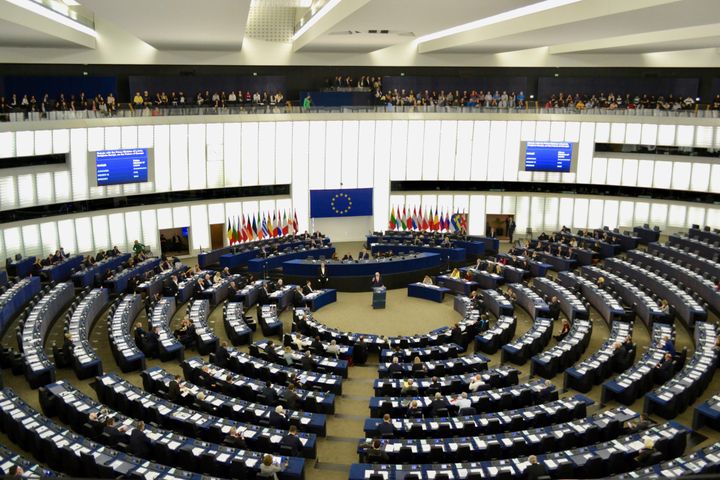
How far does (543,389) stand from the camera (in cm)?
1666

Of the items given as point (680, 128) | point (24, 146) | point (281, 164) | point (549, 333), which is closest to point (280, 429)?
point (549, 333)

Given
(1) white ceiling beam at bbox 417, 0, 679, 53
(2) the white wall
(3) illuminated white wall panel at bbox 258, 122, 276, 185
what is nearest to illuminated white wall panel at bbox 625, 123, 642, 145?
(1) white ceiling beam at bbox 417, 0, 679, 53

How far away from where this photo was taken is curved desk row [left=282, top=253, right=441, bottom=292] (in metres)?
28.7

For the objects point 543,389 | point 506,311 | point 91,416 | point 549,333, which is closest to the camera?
point 91,416

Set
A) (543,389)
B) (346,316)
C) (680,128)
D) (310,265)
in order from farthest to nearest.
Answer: (680,128) < (310,265) < (346,316) < (543,389)

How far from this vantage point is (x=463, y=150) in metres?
37.8

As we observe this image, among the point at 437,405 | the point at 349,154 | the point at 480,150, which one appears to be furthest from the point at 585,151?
the point at 437,405

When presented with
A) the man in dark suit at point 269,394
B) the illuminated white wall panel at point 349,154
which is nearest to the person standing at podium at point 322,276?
the illuminated white wall panel at point 349,154

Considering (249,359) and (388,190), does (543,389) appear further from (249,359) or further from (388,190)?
(388,190)

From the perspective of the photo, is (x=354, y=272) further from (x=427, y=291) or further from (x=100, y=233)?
(x=100, y=233)

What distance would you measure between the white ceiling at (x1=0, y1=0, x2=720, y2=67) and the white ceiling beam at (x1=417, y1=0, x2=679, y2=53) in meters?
0.04

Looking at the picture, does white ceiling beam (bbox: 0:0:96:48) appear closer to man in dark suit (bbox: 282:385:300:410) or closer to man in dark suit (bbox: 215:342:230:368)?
man in dark suit (bbox: 215:342:230:368)

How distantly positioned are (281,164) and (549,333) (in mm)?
19231

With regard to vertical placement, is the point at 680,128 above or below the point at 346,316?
above
